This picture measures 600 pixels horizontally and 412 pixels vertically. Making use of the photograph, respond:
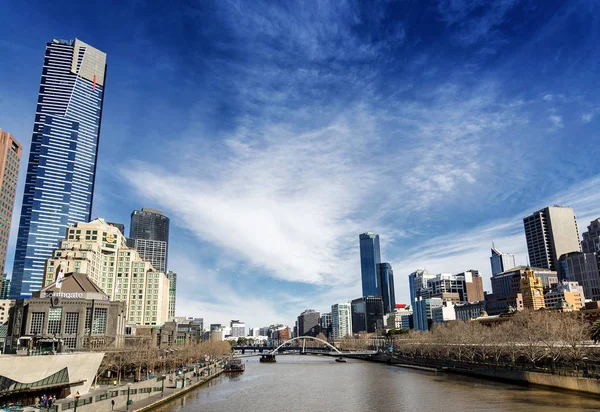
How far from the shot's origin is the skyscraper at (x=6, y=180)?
7274 inches

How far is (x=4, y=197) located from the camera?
187 metres

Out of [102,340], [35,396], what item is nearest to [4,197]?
[102,340]

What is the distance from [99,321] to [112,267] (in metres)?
59.5

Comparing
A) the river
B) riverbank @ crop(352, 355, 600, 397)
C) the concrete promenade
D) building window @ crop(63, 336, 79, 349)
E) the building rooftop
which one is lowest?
the river

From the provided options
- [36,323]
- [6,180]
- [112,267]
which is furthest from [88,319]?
[6,180]

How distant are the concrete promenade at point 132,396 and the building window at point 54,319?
32.7 m

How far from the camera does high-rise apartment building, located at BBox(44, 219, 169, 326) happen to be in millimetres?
135250

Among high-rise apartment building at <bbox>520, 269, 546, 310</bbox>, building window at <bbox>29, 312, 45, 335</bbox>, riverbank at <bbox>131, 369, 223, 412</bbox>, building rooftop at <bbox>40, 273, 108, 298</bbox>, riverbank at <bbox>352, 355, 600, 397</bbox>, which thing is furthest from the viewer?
high-rise apartment building at <bbox>520, 269, 546, 310</bbox>

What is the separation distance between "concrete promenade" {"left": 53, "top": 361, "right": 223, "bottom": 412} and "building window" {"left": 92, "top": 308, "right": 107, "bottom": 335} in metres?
Answer: 30.3

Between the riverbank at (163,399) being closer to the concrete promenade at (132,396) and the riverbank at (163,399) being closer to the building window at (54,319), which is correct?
the concrete promenade at (132,396)

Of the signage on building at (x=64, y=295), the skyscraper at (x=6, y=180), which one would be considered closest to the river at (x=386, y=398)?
the signage on building at (x=64, y=295)

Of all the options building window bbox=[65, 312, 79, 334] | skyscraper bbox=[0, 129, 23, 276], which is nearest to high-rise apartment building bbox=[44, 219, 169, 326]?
building window bbox=[65, 312, 79, 334]

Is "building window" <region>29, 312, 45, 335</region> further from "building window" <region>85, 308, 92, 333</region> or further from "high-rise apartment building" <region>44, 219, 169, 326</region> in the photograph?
"high-rise apartment building" <region>44, 219, 169, 326</region>

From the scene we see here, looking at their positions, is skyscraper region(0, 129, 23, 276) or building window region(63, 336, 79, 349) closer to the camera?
building window region(63, 336, 79, 349)
